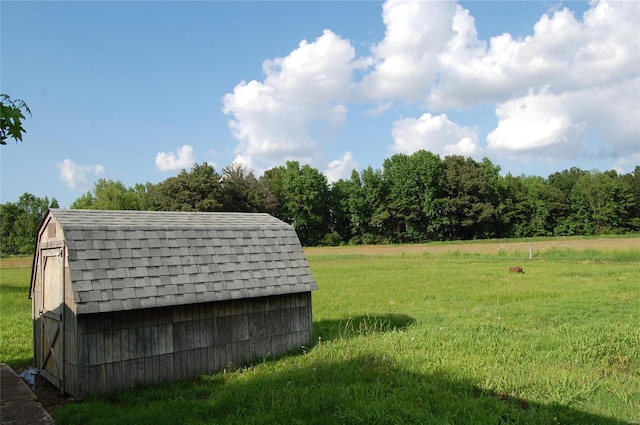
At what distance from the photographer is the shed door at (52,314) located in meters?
9.95

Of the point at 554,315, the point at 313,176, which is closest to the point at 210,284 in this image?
the point at 554,315

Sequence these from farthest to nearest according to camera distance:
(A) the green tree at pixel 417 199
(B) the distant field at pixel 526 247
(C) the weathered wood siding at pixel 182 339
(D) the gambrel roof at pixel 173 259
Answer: (A) the green tree at pixel 417 199 < (B) the distant field at pixel 526 247 < (D) the gambrel roof at pixel 173 259 < (C) the weathered wood siding at pixel 182 339

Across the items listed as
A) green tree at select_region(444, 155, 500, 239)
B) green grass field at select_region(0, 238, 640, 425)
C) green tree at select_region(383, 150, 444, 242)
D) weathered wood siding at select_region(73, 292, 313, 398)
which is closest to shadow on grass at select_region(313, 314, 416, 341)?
green grass field at select_region(0, 238, 640, 425)

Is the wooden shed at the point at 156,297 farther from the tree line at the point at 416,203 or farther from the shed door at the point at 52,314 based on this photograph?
the tree line at the point at 416,203

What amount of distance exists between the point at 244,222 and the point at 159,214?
221 centimetres

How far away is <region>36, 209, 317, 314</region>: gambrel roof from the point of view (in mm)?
9492

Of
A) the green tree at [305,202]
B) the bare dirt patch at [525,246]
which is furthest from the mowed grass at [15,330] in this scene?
the green tree at [305,202]

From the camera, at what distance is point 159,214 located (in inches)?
491

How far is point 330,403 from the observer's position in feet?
25.1

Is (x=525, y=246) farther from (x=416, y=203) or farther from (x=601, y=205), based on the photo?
(x=601, y=205)

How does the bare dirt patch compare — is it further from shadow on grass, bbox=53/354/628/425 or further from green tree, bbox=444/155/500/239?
shadow on grass, bbox=53/354/628/425

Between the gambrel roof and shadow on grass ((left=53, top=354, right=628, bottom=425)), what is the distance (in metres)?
1.88

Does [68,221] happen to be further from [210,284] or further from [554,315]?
[554,315]

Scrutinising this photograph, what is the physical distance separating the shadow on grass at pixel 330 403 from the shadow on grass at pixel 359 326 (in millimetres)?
3482
